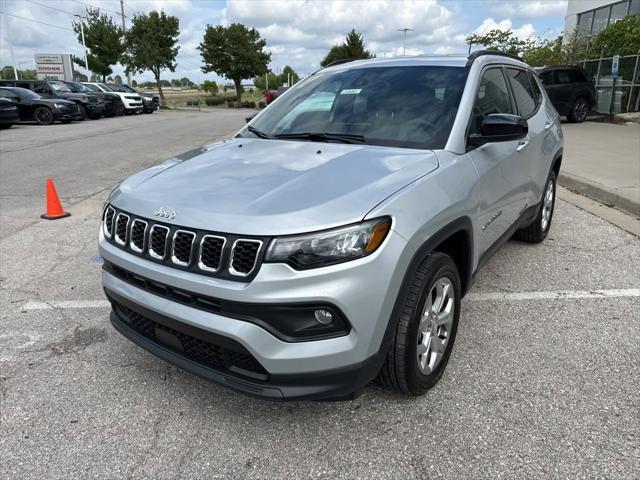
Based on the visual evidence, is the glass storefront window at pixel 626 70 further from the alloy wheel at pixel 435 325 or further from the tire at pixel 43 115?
the tire at pixel 43 115

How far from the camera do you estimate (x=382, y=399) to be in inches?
106

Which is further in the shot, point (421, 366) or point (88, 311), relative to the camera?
point (88, 311)

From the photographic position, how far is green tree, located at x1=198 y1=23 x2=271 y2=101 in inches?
2064

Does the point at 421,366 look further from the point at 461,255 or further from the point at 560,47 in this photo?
the point at 560,47

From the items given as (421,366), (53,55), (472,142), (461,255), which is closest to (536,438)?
(421,366)

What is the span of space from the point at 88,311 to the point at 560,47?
22.0 meters

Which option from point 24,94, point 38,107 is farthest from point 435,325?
point 24,94

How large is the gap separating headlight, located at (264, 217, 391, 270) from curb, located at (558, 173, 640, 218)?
5662mm

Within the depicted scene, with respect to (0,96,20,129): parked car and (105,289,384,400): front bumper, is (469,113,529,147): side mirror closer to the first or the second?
(105,289,384,400): front bumper

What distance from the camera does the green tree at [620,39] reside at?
1638 centimetres

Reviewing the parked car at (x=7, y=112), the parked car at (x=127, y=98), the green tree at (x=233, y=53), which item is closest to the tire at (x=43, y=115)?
the parked car at (x=7, y=112)

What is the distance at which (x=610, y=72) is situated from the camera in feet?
57.6

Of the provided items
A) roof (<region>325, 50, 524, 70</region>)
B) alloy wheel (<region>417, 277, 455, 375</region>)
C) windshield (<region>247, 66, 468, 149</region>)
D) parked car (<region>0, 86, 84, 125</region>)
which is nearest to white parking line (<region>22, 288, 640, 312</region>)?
alloy wheel (<region>417, 277, 455, 375</region>)

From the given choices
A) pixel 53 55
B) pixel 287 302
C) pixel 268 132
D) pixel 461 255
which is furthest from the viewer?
pixel 53 55
